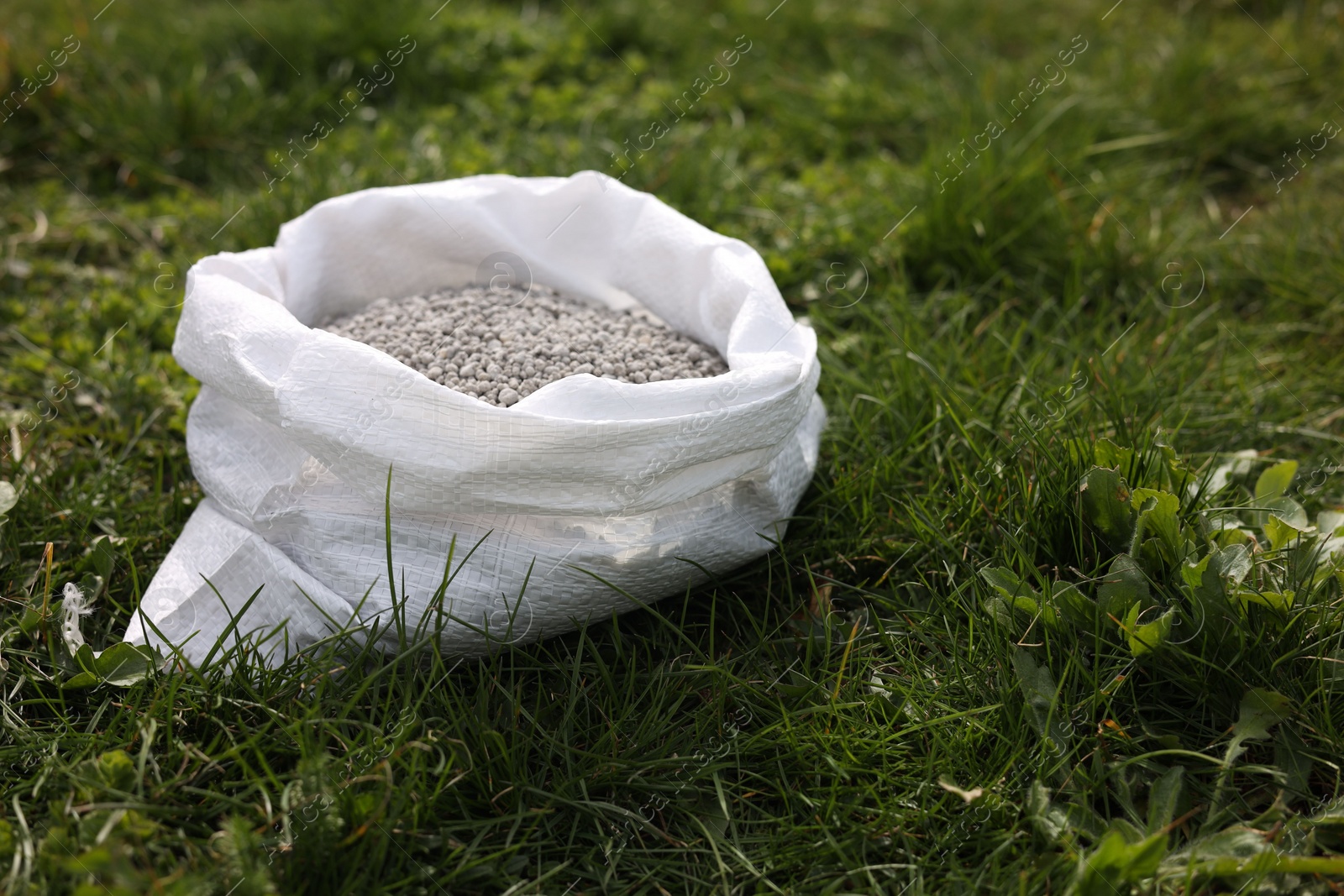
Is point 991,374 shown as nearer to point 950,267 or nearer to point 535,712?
point 950,267

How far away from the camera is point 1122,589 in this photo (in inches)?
62.0

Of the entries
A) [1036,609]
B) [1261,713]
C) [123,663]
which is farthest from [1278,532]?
[123,663]

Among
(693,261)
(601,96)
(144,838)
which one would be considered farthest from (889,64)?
(144,838)

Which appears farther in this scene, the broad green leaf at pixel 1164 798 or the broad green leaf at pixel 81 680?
the broad green leaf at pixel 81 680

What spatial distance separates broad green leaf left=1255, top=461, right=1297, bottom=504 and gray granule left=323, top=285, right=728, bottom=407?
3.43 ft

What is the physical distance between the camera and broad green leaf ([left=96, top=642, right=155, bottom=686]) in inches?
61.7

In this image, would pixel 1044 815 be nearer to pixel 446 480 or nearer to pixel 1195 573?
pixel 1195 573

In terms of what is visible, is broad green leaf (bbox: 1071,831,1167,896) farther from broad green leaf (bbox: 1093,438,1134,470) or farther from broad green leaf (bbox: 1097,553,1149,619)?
broad green leaf (bbox: 1093,438,1134,470)

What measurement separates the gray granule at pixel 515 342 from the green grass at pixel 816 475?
425 millimetres

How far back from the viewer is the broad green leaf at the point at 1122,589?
1574 mm

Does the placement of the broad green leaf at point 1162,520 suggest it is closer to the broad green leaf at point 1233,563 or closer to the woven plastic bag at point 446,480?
the broad green leaf at point 1233,563

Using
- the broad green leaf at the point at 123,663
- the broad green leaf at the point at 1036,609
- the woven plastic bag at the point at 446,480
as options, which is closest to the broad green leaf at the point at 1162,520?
the broad green leaf at the point at 1036,609

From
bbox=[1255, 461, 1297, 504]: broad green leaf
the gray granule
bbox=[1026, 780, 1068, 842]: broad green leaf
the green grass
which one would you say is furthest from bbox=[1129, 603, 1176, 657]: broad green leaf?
the gray granule

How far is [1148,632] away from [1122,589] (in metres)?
0.08
